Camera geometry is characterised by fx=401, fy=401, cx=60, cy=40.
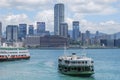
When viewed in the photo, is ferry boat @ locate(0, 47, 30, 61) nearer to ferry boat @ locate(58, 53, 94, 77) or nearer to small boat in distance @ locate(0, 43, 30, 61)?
small boat in distance @ locate(0, 43, 30, 61)

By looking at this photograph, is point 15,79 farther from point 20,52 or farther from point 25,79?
point 20,52

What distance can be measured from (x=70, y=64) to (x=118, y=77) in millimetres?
12080

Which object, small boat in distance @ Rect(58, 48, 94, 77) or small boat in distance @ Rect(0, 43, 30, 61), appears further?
small boat in distance @ Rect(0, 43, 30, 61)

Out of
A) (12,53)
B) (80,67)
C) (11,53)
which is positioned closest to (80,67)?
(80,67)

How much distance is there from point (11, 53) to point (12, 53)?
72 cm

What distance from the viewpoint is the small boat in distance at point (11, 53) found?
163 meters

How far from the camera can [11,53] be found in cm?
16975

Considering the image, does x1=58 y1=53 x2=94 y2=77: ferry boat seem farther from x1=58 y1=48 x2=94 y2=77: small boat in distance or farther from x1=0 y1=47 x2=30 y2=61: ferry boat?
x1=0 y1=47 x2=30 y2=61: ferry boat

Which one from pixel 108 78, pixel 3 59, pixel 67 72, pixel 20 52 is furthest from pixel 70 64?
pixel 20 52

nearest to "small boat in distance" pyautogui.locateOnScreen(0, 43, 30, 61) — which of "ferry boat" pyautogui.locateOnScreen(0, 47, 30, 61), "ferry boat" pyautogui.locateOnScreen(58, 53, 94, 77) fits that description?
"ferry boat" pyautogui.locateOnScreen(0, 47, 30, 61)

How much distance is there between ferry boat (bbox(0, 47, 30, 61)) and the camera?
163 metres

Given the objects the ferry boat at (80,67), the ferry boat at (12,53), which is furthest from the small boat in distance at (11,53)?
the ferry boat at (80,67)

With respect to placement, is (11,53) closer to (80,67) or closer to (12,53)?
(12,53)

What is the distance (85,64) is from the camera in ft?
291
